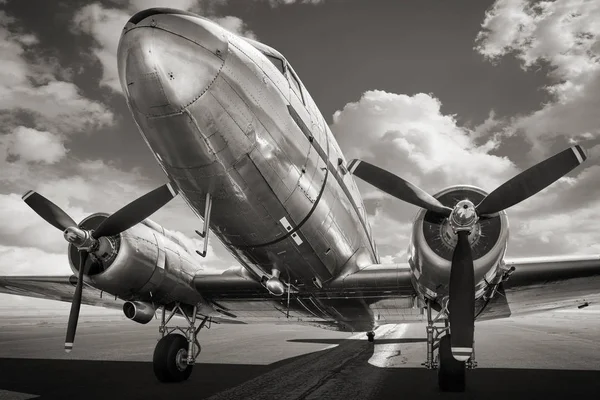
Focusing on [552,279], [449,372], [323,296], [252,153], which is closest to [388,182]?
[252,153]

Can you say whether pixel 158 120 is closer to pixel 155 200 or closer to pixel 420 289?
pixel 155 200

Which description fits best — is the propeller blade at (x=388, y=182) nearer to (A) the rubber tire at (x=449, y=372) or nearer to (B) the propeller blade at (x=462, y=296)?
(B) the propeller blade at (x=462, y=296)

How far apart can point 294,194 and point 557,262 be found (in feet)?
16.8

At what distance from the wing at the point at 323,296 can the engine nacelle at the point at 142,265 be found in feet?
1.63

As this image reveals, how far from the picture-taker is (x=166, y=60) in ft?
17.9

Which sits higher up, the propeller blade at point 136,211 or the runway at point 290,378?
the propeller blade at point 136,211

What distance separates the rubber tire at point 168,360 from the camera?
29.6ft

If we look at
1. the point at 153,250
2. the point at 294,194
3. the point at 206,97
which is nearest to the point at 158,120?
the point at 206,97

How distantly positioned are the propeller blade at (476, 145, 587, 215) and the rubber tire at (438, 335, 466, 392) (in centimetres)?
255

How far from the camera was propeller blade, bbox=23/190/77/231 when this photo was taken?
31.5 feet

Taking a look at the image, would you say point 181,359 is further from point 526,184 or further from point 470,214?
point 526,184

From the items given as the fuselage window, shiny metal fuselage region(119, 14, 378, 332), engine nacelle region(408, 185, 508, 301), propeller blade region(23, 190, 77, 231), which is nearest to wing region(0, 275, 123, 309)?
propeller blade region(23, 190, 77, 231)

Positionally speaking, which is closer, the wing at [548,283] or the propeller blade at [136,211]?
the wing at [548,283]

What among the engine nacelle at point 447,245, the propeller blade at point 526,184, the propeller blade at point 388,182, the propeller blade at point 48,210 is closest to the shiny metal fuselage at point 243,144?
the propeller blade at point 388,182
